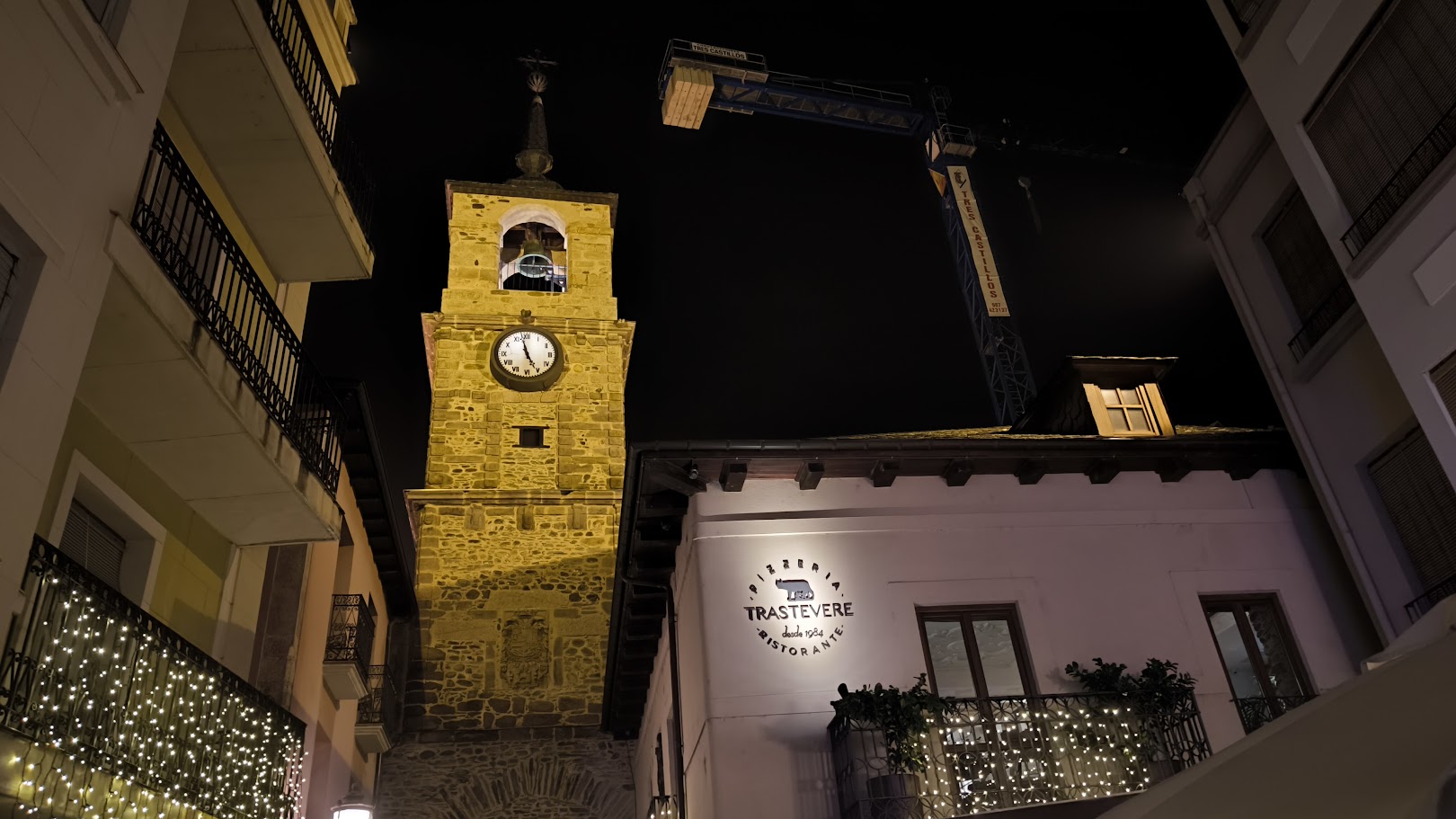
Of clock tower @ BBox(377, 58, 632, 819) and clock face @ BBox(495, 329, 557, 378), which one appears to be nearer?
clock tower @ BBox(377, 58, 632, 819)

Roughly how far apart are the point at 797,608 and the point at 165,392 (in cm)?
633

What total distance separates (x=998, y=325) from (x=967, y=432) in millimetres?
23972

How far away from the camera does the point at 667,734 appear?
14469mm

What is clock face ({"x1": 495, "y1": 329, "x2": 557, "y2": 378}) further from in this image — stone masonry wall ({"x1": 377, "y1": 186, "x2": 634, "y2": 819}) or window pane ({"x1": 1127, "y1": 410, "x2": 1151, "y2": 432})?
window pane ({"x1": 1127, "y1": 410, "x2": 1151, "y2": 432})

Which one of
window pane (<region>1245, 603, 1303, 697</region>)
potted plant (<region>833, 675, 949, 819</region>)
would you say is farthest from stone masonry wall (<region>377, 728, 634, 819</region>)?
window pane (<region>1245, 603, 1303, 697</region>)

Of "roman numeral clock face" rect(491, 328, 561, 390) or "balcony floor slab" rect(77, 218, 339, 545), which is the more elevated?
"roman numeral clock face" rect(491, 328, 561, 390)

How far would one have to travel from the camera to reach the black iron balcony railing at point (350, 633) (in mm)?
14156

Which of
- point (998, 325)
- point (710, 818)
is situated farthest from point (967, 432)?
point (998, 325)

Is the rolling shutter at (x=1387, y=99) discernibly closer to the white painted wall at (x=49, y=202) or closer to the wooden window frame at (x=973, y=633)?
the wooden window frame at (x=973, y=633)

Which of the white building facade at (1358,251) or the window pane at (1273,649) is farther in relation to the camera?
the window pane at (1273,649)

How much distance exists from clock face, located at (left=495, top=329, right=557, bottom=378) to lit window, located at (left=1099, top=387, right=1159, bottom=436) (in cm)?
1555

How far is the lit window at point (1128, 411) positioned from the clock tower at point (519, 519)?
1214 cm

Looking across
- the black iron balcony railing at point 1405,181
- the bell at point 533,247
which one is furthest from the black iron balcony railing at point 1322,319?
the bell at point 533,247

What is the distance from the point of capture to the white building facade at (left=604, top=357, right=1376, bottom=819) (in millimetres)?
10398
